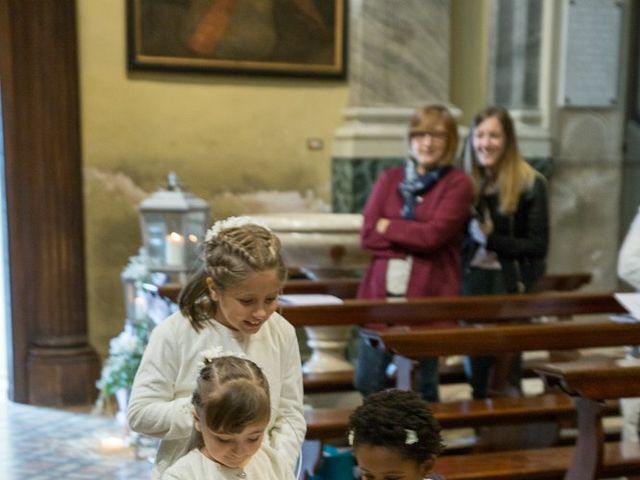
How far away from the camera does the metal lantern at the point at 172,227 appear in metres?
5.15

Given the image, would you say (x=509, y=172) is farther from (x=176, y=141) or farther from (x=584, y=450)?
(x=176, y=141)

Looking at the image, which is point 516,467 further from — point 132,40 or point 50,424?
point 132,40

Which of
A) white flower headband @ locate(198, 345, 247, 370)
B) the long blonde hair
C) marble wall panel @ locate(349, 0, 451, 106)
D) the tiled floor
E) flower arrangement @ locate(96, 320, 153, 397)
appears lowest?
the tiled floor

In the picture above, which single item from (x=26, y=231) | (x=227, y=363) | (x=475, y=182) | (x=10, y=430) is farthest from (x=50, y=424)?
(x=227, y=363)

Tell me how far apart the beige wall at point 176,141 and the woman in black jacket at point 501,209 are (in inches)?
104

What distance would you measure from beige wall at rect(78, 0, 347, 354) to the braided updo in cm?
410

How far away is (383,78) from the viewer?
638 cm

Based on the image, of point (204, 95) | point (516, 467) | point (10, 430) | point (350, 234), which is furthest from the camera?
point (204, 95)

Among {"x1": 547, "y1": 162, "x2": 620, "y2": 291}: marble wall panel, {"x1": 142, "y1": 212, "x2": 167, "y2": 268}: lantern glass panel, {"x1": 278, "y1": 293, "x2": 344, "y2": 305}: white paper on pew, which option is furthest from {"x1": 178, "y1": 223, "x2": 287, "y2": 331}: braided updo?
{"x1": 547, "y1": 162, "x2": 620, "y2": 291}: marble wall panel

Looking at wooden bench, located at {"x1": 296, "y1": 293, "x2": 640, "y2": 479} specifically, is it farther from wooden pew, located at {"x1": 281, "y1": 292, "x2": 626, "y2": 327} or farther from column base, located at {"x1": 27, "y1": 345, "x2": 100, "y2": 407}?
column base, located at {"x1": 27, "y1": 345, "x2": 100, "y2": 407}

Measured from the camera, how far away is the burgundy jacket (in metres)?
3.78

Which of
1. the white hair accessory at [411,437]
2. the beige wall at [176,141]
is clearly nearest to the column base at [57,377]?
the beige wall at [176,141]

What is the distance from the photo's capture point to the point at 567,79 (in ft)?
21.9

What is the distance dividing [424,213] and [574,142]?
3.41 meters
